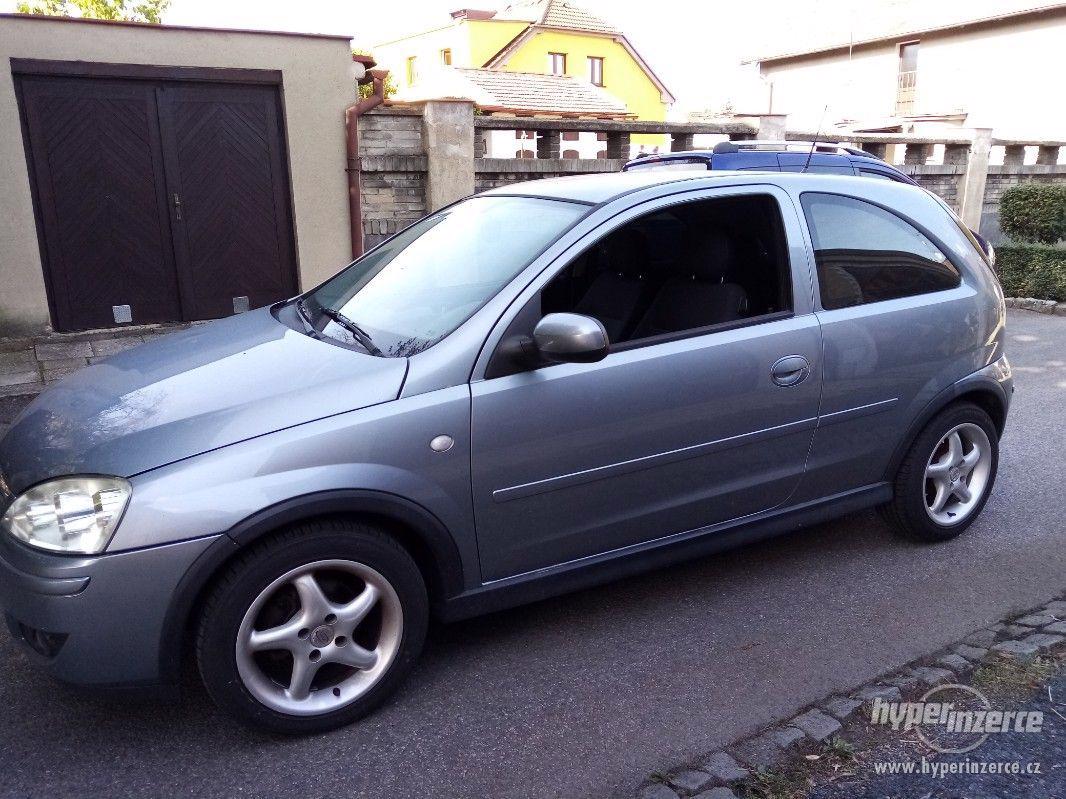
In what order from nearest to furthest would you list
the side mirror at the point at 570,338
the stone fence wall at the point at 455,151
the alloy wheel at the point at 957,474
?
1. the side mirror at the point at 570,338
2. the alloy wheel at the point at 957,474
3. the stone fence wall at the point at 455,151

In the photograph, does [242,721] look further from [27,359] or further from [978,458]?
[27,359]

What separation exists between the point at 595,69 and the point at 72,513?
43885 mm

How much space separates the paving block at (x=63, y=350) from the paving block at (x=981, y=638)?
7374mm

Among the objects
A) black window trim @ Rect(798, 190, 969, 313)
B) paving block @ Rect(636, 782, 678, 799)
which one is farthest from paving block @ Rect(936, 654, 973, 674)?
black window trim @ Rect(798, 190, 969, 313)

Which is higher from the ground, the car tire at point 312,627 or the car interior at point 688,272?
the car interior at point 688,272

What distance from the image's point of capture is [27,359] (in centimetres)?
782

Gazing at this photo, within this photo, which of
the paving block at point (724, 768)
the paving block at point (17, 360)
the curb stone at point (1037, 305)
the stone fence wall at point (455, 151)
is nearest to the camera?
the paving block at point (724, 768)

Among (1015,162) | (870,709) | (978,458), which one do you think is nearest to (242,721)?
(870,709)

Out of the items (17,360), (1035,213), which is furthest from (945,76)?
(17,360)

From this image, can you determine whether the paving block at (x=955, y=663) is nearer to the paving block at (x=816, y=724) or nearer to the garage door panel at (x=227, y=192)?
the paving block at (x=816, y=724)

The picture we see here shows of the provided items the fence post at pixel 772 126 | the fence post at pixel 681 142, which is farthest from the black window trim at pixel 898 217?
the fence post at pixel 772 126

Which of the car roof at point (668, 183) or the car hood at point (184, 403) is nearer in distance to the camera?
the car hood at point (184, 403)

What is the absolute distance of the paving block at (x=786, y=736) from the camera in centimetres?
276

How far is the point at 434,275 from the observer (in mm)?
3551
